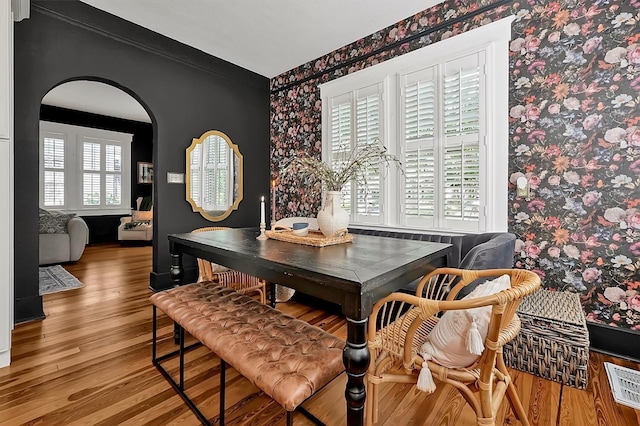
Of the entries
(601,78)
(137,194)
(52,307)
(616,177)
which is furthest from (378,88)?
(137,194)

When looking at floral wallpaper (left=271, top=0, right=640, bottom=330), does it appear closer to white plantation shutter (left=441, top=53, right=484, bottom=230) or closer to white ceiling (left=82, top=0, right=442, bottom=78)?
white plantation shutter (left=441, top=53, right=484, bottom=230)

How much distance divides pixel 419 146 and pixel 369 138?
2.07ft

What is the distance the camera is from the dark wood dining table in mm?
1110

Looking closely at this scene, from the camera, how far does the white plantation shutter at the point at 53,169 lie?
627 cm

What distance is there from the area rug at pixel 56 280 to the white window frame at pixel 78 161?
258 cm

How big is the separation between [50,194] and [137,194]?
5.34ft

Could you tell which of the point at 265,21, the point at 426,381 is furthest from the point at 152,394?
the point at 265,21

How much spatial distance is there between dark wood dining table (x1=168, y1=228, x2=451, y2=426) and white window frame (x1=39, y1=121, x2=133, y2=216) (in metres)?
6.17

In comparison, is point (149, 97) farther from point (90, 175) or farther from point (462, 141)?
point (90, 175)

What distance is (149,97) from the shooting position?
345 cm

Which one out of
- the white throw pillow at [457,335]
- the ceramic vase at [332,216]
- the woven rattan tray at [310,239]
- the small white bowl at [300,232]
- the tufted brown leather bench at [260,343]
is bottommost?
the tufted brown leather bench at [260,343]

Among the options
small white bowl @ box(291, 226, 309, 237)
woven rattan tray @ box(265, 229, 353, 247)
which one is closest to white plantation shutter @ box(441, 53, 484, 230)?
woven rattan tray @ box(265, 229, 353, 247)

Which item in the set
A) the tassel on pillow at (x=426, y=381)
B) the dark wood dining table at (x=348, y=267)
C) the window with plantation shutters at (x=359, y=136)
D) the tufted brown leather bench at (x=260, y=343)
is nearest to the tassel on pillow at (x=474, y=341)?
the tassel on pillow at (x=426, y=381)

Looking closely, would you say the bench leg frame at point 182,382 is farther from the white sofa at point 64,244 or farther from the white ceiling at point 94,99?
the white ceiling at point 94,99
